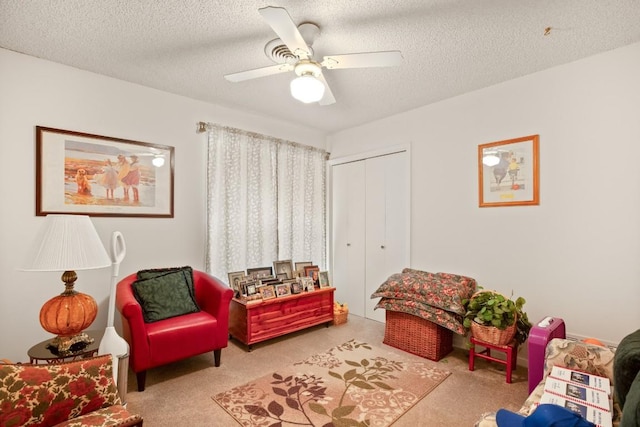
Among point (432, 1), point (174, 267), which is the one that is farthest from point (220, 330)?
point (432, 1)

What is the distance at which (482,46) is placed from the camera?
2.35 m

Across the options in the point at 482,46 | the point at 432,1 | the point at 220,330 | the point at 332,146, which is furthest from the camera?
the point at 332,146

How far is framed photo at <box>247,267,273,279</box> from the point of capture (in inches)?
138

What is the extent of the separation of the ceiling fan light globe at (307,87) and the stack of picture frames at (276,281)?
2.00 meters

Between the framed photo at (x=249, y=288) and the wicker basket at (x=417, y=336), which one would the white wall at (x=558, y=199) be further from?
the framed photo at (x=249, y=288)

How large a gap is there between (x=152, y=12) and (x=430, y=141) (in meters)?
2.80

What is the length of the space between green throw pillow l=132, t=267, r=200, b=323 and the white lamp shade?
103 centimetres

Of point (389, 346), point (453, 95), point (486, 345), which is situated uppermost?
point (453, 95)

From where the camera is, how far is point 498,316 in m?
2.55

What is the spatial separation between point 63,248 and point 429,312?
2.76 meters

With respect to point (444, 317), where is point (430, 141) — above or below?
above

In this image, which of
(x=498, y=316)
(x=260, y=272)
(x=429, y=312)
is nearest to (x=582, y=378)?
(x=498, y=316)

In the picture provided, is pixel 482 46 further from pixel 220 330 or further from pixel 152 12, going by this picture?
pixel 220 330

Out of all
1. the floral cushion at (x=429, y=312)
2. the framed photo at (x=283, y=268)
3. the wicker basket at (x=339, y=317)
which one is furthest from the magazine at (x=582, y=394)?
the framed photo at (x=283, y=268)
